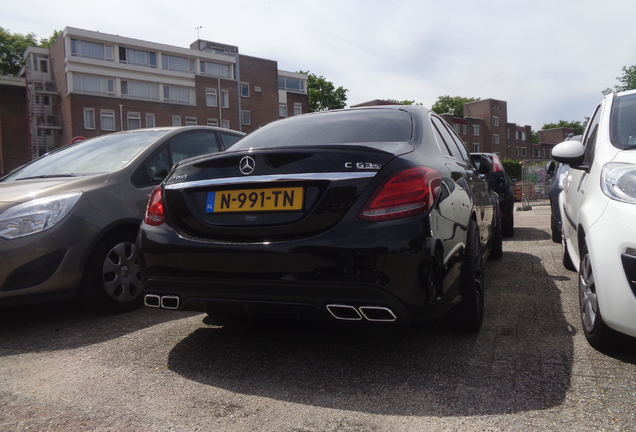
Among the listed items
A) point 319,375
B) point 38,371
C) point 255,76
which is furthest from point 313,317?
point 255,76

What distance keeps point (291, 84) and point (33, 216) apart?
5912cm

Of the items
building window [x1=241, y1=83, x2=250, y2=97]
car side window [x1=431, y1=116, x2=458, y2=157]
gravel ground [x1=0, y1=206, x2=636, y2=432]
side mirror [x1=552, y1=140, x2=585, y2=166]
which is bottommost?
gravel ground [x1=0, y1=206, x2=636, y2=432]

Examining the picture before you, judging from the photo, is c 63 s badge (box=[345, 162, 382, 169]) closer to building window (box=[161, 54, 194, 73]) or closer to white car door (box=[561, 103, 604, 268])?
white car door (box=[561, 103, 604, 268])

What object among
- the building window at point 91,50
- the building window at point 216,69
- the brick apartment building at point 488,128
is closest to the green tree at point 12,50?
the building window at point 91,50

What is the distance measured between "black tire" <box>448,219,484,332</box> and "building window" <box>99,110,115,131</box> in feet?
149

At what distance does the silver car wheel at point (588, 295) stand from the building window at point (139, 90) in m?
48.0

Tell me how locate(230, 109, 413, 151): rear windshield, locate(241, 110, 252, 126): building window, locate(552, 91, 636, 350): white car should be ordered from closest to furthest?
locate(552, 91, 636, 350): white car, locate(230, 109, 413, 151): rear windshield, locate(241, 110, 252, 126): building window

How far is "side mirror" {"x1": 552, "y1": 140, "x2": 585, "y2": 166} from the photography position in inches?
139

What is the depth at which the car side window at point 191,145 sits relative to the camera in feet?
16.1

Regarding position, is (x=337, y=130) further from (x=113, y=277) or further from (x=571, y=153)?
(x=113, y=277)

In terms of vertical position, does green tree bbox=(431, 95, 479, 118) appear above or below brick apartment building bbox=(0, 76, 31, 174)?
above

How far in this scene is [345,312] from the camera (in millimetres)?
2484

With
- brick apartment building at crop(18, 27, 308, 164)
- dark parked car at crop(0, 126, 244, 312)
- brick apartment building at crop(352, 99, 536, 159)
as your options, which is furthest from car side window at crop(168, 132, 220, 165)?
brick apartment building at crop(352, 99, 536, 159)

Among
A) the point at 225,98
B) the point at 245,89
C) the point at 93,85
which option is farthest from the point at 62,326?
the point at 245,89
